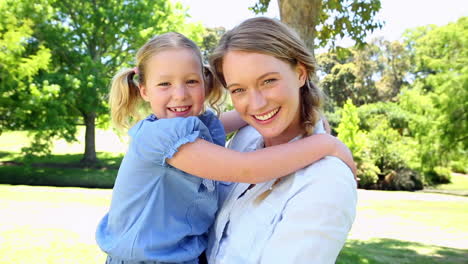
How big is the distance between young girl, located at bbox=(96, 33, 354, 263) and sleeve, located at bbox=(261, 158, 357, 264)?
0.21 m

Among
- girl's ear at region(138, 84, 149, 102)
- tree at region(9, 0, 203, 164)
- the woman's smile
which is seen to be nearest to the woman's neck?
the woman's smile

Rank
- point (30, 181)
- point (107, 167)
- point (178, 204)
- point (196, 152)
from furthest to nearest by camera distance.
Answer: point (107, 167)
point (30, 181)
point (178, 204)
point (196, 152)

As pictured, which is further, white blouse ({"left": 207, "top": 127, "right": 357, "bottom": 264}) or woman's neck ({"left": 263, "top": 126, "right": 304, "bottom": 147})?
woman's neck ({"left": 263, "top": 126, "right": 304, "bottom": 147})

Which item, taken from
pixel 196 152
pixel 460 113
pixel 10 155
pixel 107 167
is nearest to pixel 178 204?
pixel 196 152

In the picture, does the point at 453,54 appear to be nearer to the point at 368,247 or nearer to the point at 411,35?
the point at 411,35

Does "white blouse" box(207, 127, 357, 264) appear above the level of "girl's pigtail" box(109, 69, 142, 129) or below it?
below

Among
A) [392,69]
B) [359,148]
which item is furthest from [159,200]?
[392,69]

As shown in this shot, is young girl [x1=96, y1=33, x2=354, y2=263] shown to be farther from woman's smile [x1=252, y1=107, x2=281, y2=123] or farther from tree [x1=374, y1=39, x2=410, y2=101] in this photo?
tree [x1=374, y1=39, x2=410, y2=101]

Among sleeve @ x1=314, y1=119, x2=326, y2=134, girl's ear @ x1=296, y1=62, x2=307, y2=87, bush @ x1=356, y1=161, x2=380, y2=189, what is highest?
girl's ear @ x1=296, y1=62, x2=307, y2=87

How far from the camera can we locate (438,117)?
990 inches

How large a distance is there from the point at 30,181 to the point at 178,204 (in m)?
26.1

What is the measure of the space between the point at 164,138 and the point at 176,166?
0.44ft

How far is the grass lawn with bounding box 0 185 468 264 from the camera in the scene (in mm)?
7371

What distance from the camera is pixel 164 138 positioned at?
1.99 metres
